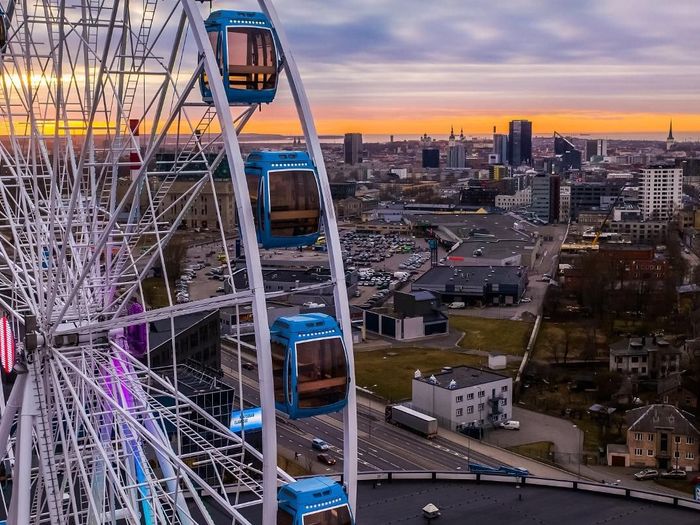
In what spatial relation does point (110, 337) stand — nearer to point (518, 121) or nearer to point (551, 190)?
point (551, 190)

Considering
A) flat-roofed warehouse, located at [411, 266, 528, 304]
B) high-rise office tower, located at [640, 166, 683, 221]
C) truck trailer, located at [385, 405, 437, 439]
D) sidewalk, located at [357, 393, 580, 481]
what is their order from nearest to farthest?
sidewalk, located at [357, 393, 580, 481] < truck trailer, located at [385, 405, 437, 439] < flat-roofed warehouse, located at [411, 266, 528, 304] < high-rise office tower, located at [640, 166, 683, 221]

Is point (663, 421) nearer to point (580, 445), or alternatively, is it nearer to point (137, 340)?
point (580, 445)

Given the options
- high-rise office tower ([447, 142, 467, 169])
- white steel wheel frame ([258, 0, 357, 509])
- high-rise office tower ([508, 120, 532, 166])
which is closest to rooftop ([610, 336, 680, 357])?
white steel wheel frame ([258, 0, 357, 509])

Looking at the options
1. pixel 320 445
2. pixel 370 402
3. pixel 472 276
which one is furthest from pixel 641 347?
pixel 472 276

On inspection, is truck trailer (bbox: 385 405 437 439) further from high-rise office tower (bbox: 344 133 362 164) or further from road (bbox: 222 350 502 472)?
high-rise office tower (bbox: 344 133 362 164)

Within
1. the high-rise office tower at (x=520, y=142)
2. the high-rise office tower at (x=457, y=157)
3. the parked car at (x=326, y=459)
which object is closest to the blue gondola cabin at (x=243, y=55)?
the parked car at (x=326, y=459)

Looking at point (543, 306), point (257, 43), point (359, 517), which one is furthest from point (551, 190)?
point (257, 43)
